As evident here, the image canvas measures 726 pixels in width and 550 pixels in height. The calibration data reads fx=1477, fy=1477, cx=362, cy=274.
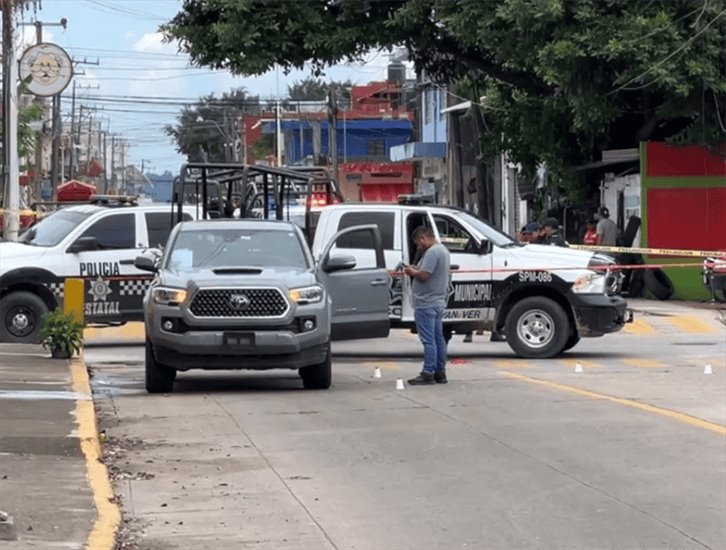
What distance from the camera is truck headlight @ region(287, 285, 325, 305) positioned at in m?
15.7

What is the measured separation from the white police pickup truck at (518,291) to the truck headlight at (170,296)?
185 inches

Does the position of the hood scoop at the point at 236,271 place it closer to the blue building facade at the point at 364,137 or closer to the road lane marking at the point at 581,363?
the road lane marking at the point at 581,363

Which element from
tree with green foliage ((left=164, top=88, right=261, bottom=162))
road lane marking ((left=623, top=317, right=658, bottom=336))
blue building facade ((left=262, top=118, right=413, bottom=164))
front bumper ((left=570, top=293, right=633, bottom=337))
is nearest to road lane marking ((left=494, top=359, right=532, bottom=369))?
front bumper ((left=570, top=293, right=633, bottom=337))

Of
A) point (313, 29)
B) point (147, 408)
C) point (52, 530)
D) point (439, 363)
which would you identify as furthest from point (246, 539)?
point (313, 29)

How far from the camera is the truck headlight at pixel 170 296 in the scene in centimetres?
1556

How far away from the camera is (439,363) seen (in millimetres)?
16969

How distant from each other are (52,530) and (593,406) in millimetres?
7459

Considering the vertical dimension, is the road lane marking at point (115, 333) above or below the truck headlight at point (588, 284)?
below

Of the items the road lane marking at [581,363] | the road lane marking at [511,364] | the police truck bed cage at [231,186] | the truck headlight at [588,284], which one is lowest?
the road lane marking at [581,363]

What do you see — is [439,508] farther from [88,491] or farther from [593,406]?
[593,406]

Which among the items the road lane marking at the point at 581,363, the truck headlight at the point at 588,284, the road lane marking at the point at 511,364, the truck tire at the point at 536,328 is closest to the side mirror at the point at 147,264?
the road lane marking at the point at 511,364

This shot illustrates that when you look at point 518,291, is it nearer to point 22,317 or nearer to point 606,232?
point 22,317

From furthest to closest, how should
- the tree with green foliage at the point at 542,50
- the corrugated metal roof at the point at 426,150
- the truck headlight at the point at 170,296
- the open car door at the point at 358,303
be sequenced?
the corrugated metal roof at the point at 426,150 → the tree with green foliage at the point at 542,50 → the open car door at the point at 358,303 → the truck headlight at the point at 170,296

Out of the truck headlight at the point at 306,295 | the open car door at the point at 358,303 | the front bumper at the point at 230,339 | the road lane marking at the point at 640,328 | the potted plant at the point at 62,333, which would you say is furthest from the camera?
the road lane marking at the point at 640,328
